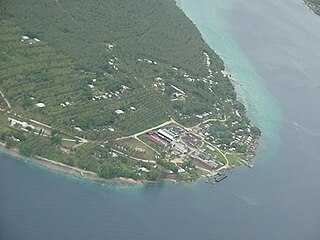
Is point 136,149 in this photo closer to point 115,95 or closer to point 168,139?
point 168,139

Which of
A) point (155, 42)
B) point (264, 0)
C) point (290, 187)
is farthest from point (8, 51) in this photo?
point (264, 0)

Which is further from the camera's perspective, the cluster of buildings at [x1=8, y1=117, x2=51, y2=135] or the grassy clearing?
the grassy clearing

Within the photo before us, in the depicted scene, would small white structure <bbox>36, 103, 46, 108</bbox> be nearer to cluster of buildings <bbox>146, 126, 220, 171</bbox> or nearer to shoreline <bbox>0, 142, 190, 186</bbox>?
shoreline <bbox>0, 142, 190, 186</bbox>

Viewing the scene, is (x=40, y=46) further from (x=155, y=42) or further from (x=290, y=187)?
(x=290, y=187)

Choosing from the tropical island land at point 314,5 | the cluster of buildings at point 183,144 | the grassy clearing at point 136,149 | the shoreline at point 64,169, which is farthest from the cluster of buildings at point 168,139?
the tropical island land at point 314,5

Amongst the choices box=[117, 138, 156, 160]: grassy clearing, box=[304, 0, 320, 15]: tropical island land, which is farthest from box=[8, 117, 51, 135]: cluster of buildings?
box=[304, 0, 320, 15]: tropical island land

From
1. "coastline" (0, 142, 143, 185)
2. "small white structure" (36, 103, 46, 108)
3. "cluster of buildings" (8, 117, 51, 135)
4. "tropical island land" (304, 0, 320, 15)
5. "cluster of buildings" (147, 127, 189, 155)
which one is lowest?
"coastline" (0, 142, 143, 185)

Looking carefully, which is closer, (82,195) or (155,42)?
(82,195)

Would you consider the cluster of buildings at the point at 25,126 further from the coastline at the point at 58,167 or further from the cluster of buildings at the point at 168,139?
the cluster of buildings at the point at 168,139
